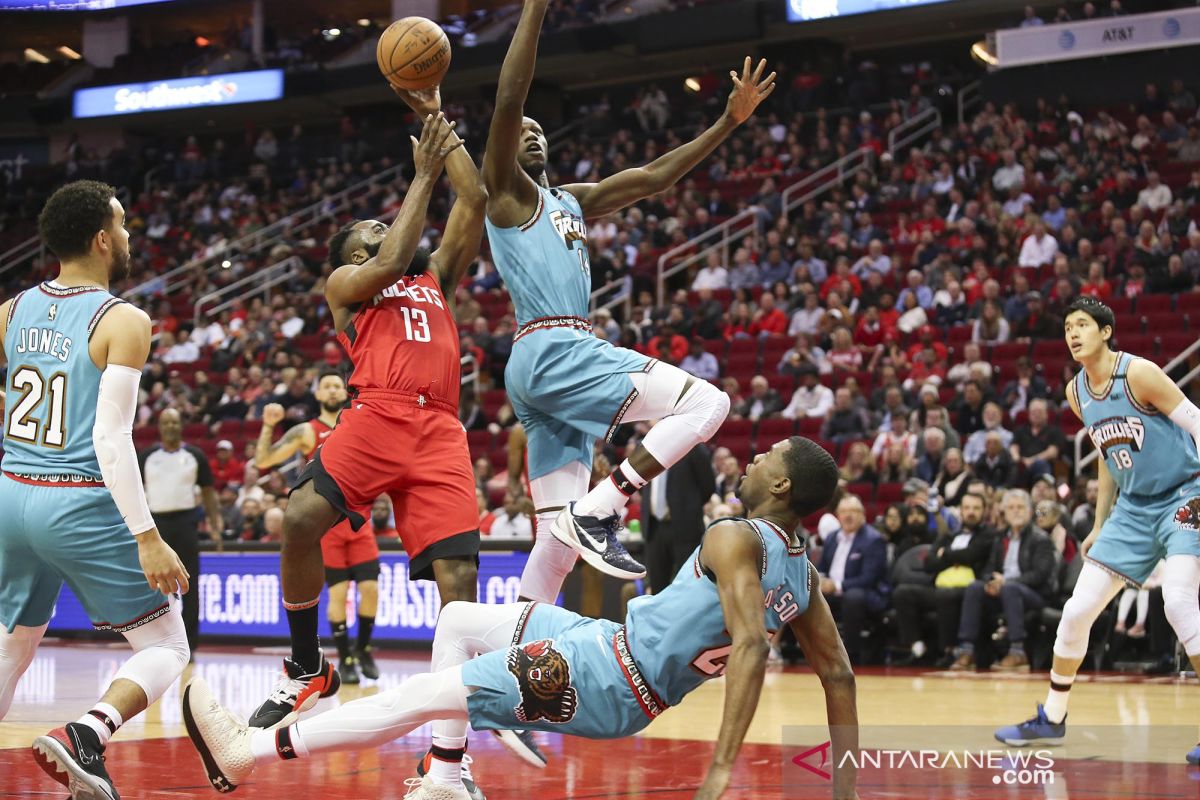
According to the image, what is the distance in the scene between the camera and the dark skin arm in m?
5.61

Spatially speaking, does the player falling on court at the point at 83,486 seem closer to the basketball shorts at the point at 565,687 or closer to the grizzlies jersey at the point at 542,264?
the basketball shorts at the point at 565,687

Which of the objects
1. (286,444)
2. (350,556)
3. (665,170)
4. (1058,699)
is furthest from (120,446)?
(350,556)

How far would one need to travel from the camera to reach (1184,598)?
21.7ft

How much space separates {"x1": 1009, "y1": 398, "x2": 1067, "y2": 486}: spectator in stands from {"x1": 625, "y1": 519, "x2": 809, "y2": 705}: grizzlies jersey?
876 centimetres

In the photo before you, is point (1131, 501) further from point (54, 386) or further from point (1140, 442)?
point (54, 386)

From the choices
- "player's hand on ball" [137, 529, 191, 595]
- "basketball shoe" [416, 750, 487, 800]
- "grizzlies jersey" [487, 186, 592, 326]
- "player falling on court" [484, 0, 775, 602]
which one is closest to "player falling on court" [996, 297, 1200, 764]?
"player falling on court" [484, 0, 775, 602]

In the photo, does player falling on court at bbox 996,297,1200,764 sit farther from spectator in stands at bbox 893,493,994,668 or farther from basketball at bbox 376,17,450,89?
spectator in stands at bbox 893,493,994,668

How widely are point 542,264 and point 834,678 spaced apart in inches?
83.5

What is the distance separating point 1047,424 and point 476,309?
8.59 metres

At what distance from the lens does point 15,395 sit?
4.88 metres

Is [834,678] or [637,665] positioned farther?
[834,678]

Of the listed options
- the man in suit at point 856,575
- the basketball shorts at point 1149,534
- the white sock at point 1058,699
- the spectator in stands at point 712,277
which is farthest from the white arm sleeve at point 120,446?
the spectator in stands at point 712,277

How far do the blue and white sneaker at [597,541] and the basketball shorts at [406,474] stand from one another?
0.35m

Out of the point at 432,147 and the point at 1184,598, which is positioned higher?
the point at 432,147
